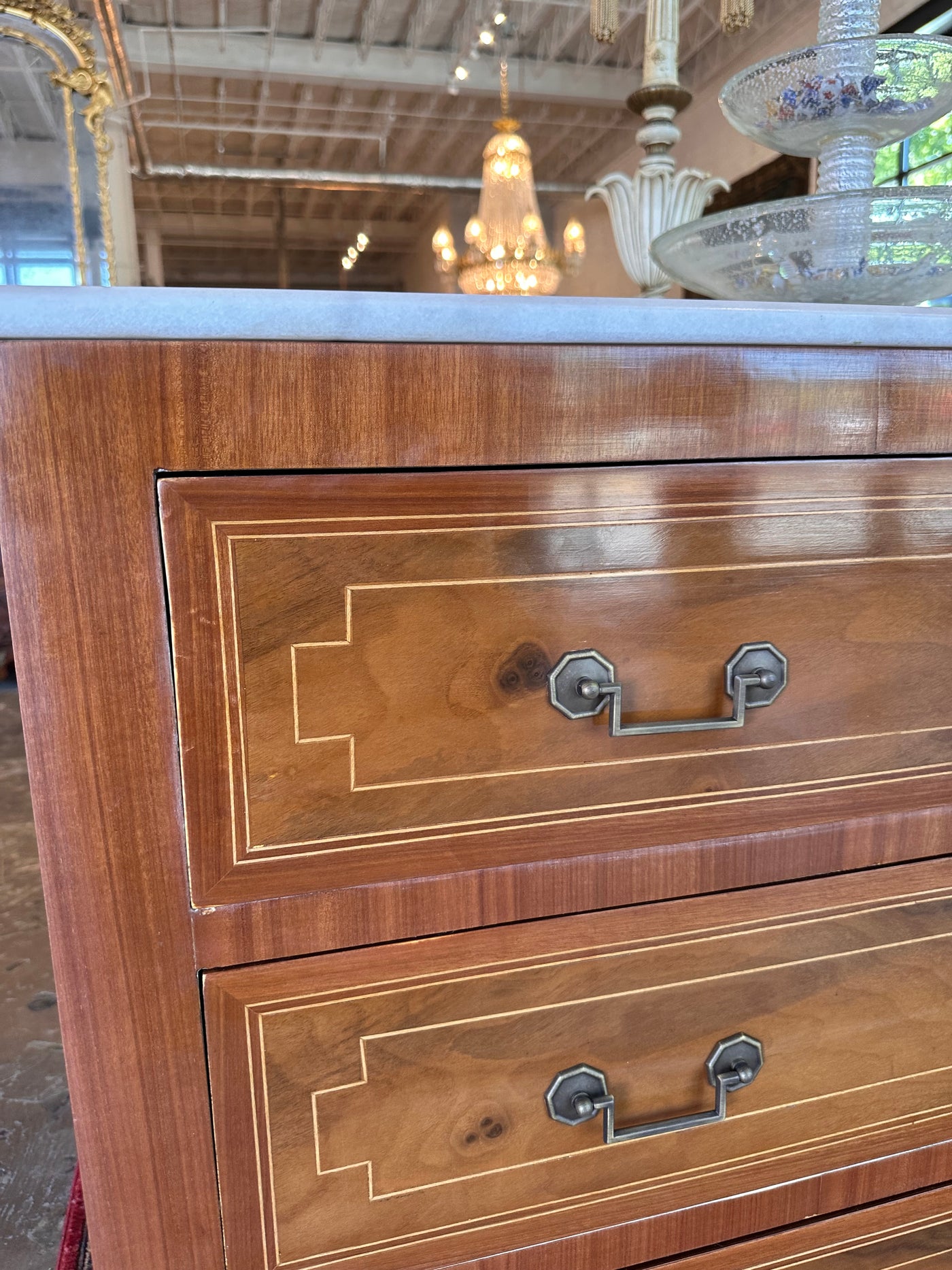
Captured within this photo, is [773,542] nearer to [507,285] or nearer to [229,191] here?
[507,285]

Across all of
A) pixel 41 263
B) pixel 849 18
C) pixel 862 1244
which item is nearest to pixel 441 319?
pixel 849 18

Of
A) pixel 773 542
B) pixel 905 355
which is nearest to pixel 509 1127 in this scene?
pixel 773 542

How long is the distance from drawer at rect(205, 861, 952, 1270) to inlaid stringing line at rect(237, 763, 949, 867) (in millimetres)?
54

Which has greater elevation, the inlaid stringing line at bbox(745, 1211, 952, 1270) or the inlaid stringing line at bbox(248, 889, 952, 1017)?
the inlaid stringing line at bbox(248, 889, 952, 1017)

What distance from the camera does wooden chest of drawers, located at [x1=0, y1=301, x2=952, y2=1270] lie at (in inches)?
13.8

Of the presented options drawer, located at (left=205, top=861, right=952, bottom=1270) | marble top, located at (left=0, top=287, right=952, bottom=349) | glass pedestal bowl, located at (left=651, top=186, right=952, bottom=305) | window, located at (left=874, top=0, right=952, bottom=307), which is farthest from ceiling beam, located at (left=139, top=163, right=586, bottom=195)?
drawer, located at (left=205, top=861, right=952, bottom=1270)

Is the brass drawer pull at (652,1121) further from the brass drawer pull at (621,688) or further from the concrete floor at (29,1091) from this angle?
the concrete floor at (29,1091)

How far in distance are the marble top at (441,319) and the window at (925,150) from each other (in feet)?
10.1

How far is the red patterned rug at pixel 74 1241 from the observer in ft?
2.49

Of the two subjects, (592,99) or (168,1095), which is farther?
(592,99)

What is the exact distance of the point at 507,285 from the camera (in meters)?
3.50

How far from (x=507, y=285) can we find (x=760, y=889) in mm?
3436

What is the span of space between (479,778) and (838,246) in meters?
0.41

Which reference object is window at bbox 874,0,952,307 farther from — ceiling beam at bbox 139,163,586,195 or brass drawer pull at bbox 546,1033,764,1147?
ceiling beam at bbox 139,163,586,195
